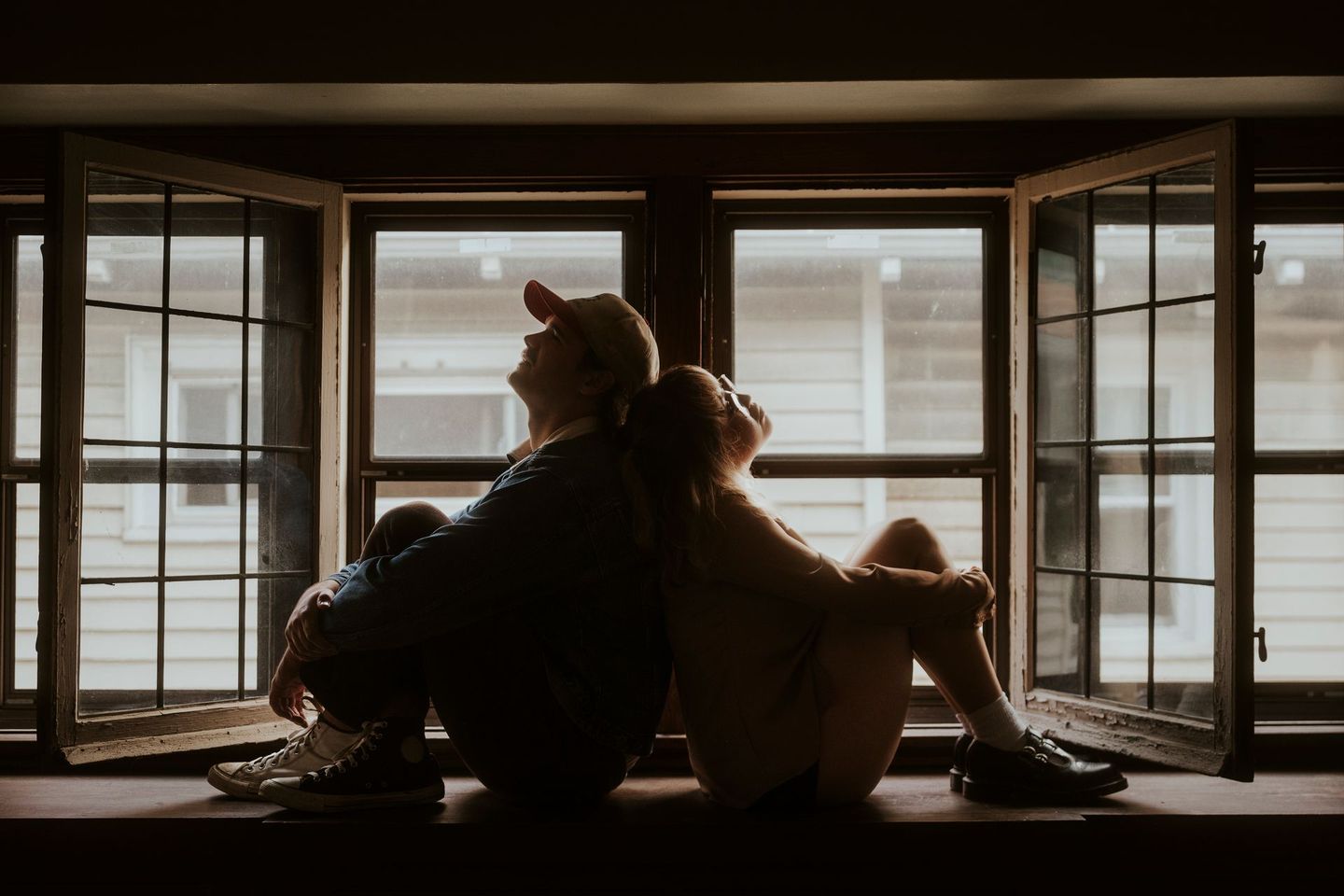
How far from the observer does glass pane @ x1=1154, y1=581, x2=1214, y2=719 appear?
2.36m

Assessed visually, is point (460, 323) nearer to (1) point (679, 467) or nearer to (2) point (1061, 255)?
(1) point (679, 467)

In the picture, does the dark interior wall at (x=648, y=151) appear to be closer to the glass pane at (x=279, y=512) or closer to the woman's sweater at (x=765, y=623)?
the glass pane at (x=279, y=512)

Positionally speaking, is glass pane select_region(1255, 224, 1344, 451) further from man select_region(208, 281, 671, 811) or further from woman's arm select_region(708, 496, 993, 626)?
man select_region(208, 281, 671, 811)

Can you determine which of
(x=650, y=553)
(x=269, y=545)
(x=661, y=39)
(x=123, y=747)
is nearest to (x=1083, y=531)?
(x=650, y=553)

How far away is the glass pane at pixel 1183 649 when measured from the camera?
7.75 feet

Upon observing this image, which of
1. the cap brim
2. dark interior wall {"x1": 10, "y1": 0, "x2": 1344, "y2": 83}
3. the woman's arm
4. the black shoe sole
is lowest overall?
the black shoe sole

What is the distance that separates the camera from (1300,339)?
9.24 ft

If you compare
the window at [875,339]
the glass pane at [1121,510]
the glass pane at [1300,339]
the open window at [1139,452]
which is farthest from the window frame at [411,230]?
the glass pane at [1300,339]

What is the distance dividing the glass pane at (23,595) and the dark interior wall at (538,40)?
1229 mm

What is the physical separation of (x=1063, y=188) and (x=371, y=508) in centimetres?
214

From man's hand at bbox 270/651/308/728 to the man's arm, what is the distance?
0.76 ft

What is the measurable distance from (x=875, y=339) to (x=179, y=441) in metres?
1.92

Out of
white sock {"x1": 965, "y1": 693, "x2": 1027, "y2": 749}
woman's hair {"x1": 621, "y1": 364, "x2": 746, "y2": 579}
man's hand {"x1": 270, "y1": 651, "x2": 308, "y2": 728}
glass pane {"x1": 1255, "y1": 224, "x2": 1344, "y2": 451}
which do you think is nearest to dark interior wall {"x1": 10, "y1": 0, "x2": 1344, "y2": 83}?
glass pane {"x1": 1255, "y1": 224, "x2": 1344, "y2": 451}

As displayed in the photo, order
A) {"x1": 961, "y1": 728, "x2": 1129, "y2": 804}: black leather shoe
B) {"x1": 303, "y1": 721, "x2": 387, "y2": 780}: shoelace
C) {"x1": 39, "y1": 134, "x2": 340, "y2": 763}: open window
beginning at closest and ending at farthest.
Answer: {"x1": 303, "y1": 721, "x2": 387, "y2": 780}: shoelace
{"x1": 961, "y1": 728, "x2": 1129, "y2": 804}: black leather shoe
{"x1": 39, "y1": 134, "x2": 340, "y2": 763}: open window
